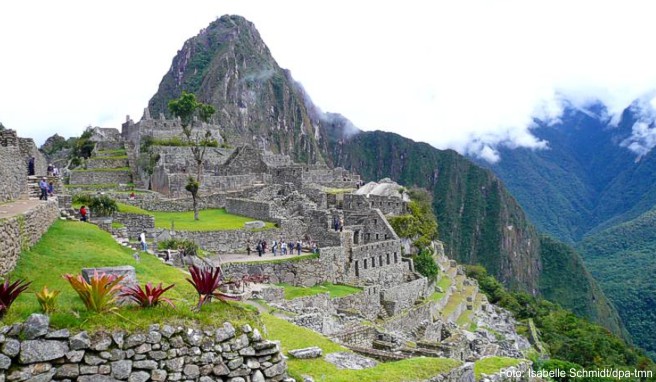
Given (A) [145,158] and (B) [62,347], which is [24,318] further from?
(A) [145,158]

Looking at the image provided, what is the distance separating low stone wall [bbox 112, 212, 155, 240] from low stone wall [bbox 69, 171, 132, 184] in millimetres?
21403

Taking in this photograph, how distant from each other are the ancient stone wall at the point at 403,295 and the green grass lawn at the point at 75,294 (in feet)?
54.6

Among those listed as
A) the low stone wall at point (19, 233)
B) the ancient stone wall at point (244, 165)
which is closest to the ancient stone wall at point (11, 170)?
the low stone wall at point (19, 233)

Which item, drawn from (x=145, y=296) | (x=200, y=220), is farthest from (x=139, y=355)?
(x=200, y=220)

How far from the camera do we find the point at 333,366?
11.5 metres

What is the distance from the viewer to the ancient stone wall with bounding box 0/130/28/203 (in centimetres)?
1692

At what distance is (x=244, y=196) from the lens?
38281 mm

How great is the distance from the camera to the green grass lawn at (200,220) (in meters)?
28.5

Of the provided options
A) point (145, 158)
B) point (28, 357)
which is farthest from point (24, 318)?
point (145, 158)

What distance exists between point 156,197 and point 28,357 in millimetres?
32948

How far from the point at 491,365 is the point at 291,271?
514 inches

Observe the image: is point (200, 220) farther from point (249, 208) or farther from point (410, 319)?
point (410, 319)

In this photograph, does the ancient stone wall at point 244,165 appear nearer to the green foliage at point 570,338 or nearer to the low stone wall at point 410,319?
the low stone wall at point 410,319

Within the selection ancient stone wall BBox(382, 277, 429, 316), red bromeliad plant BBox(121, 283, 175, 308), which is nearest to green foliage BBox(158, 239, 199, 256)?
ancient stone wall BBox(382, 277, 429, 316)
